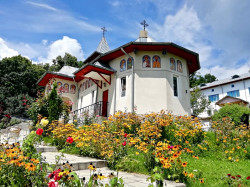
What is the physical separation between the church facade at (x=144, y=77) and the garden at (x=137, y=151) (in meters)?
2.80

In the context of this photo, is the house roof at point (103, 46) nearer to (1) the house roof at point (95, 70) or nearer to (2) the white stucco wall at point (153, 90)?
(1) the house roof at point (95, 70)

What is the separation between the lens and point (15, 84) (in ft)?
83.6

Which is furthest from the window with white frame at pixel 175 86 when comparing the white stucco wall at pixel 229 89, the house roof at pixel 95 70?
the white stucco wall at pixel 229 89

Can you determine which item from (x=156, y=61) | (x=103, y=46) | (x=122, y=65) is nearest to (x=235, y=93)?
(x=156, y=61)

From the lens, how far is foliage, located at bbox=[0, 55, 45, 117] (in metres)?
22.8

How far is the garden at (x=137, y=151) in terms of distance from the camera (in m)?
2.37

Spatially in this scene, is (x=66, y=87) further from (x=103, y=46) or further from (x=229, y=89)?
(x=229, y=89)

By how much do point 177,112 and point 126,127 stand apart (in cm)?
508

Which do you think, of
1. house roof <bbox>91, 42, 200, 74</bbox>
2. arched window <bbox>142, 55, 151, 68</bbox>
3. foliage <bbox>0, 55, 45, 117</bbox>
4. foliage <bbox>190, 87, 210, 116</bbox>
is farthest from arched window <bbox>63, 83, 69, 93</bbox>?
foliage <bbox>190, 87, 210, 116</bbox>

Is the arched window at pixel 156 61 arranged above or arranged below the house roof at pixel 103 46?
below

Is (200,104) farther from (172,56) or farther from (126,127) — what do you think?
(126,127)

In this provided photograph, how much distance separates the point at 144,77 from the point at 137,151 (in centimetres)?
632

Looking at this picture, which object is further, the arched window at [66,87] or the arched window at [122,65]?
the arched window at [66,87]

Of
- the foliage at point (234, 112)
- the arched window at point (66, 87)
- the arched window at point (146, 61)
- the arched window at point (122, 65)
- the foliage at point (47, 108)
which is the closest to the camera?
the foliage at point (47, 108)
